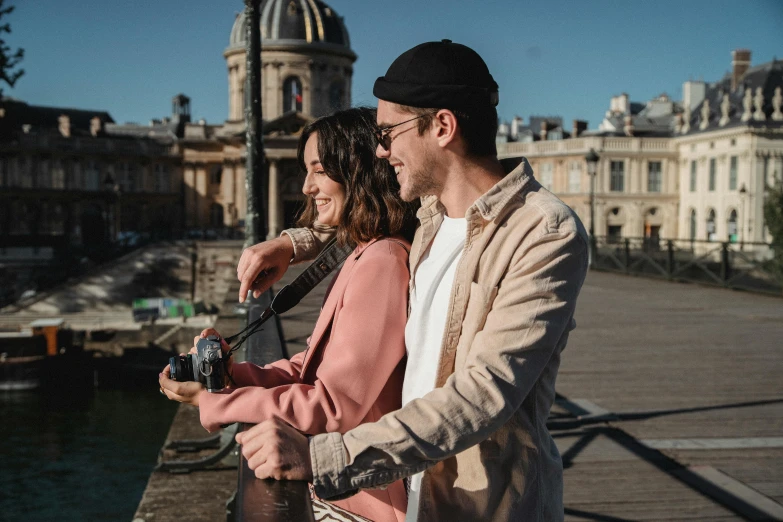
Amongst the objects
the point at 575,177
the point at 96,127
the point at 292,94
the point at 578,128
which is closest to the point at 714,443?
the point at 575,177

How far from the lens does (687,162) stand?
51.5 metres

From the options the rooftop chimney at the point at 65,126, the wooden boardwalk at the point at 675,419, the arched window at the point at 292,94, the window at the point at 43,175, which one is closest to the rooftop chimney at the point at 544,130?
the arched window at the point at 292,94

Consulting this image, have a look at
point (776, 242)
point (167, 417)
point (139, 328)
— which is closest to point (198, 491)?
point (776, 242)

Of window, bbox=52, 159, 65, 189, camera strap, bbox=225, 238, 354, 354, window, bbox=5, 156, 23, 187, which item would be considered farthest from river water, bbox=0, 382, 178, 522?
window, bbox=52, 159, 65, 189

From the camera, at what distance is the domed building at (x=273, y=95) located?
63469mm

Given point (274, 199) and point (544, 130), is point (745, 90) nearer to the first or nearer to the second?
point (544, 130)

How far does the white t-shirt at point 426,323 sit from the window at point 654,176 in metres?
52.5

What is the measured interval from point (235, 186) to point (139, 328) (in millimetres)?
32436

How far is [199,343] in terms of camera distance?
6.95ft

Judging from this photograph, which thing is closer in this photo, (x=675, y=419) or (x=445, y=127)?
(x=445, y=127)

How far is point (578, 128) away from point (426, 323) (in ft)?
196

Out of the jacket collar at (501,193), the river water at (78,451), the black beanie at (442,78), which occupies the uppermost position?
the black beanie at (442,78)

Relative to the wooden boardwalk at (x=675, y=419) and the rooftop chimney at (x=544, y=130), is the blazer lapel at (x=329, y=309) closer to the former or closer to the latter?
the wooden boardwalk at (x=675, y=419)

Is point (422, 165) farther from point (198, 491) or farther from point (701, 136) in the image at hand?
point (701, 136)
